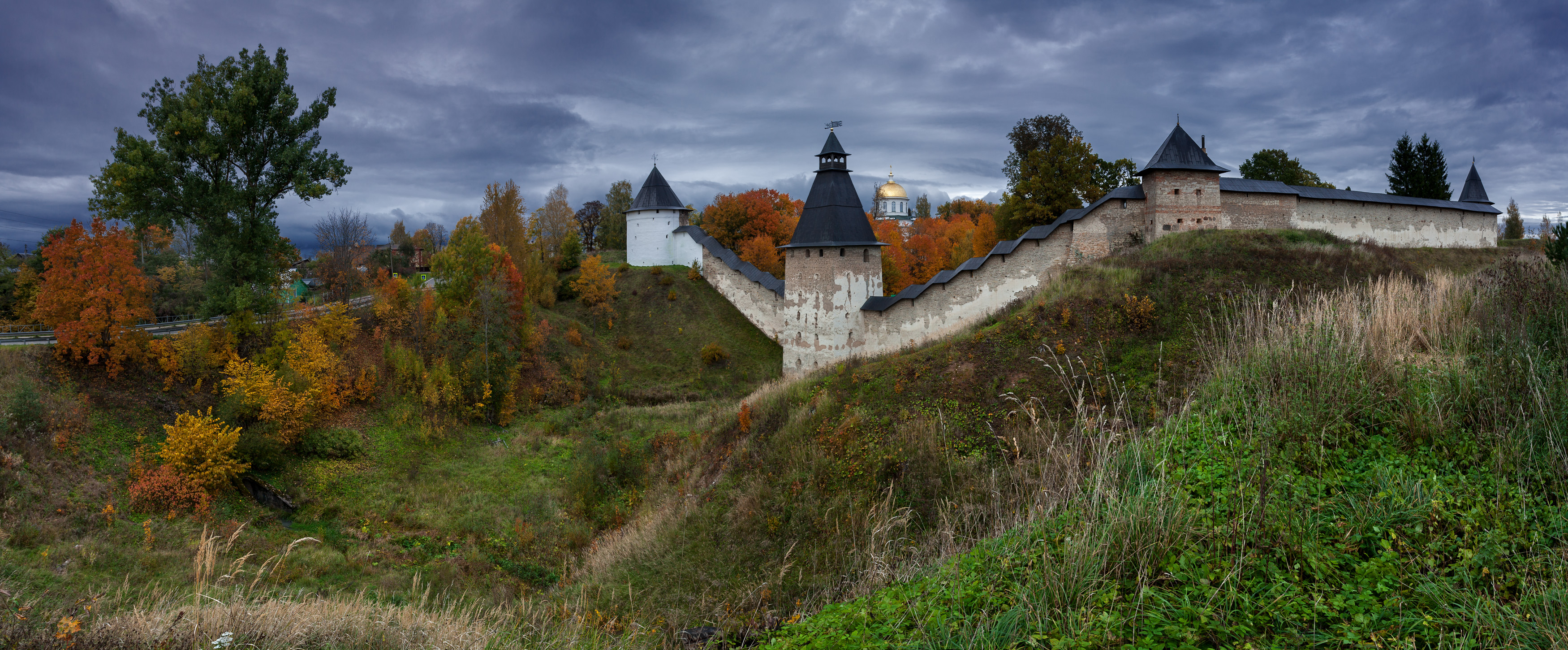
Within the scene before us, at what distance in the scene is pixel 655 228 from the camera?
124ft

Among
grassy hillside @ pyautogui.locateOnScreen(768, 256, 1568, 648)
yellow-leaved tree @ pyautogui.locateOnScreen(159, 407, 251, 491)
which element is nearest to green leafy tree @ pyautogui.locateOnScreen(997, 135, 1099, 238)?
grassy hillside @ pyautogui.locateOnScreen(768, 256, 1568, 648)

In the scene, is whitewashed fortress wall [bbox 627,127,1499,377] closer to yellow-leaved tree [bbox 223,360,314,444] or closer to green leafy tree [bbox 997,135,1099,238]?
green leafy tree [bbox 997,135,1099,238]

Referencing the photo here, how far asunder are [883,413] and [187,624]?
881 cm

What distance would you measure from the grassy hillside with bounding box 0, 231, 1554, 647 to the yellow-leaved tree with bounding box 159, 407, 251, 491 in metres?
0.70

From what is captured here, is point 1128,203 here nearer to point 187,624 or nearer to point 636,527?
point 636,527

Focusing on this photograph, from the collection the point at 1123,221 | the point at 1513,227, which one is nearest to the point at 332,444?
the point at 1123,221

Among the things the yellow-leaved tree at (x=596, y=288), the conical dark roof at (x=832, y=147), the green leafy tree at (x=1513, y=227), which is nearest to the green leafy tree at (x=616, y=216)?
the yellow-leaved tree at (x=596, y=288)

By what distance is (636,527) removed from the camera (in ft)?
37.0

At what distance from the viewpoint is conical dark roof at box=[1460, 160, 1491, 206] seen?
89.4ft

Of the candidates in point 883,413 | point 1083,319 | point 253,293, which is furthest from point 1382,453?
point 253,293

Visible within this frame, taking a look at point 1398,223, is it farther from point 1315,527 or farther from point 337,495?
point 337,495

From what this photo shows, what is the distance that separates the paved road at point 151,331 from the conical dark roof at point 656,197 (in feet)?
59.0

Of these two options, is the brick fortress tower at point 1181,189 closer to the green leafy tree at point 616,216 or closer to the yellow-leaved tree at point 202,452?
the yellow-leaved tree at point 202,452

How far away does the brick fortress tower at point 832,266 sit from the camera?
2227 centimetres
